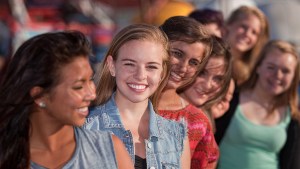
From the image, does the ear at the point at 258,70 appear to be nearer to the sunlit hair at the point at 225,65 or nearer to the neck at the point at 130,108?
the sunlit hair at the point at 225,65

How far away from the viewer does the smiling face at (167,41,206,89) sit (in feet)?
10.8

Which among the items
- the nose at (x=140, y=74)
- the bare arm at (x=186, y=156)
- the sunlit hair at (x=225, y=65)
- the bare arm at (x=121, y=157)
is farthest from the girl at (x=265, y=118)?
the bare arm at (x=121, y=157)

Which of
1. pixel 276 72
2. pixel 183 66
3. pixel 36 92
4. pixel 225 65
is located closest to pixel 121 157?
pixel 36 92

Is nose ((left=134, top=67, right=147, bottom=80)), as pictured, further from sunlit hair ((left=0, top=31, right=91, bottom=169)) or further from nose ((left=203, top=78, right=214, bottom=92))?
nose ((left=203, top=78, right=214, bottom=92))

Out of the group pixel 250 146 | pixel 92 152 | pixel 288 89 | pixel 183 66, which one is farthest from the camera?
pixel 288 89

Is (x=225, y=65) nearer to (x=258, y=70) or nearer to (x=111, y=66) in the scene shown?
(x=111, y=66)

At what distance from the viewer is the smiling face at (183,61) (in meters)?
3.28

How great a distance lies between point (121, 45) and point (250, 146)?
205 cm

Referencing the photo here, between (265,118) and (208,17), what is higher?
(208,17)

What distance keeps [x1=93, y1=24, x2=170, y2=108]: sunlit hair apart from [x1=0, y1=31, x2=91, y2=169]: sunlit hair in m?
0.63

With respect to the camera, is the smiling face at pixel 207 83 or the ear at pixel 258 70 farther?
the ear at pixel 258 70

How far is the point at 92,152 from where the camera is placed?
2.44 m

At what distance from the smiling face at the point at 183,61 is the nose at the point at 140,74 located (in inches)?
15.2

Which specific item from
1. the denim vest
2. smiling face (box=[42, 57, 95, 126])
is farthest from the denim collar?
smiling face (box=[42, 57, 95, 126])
